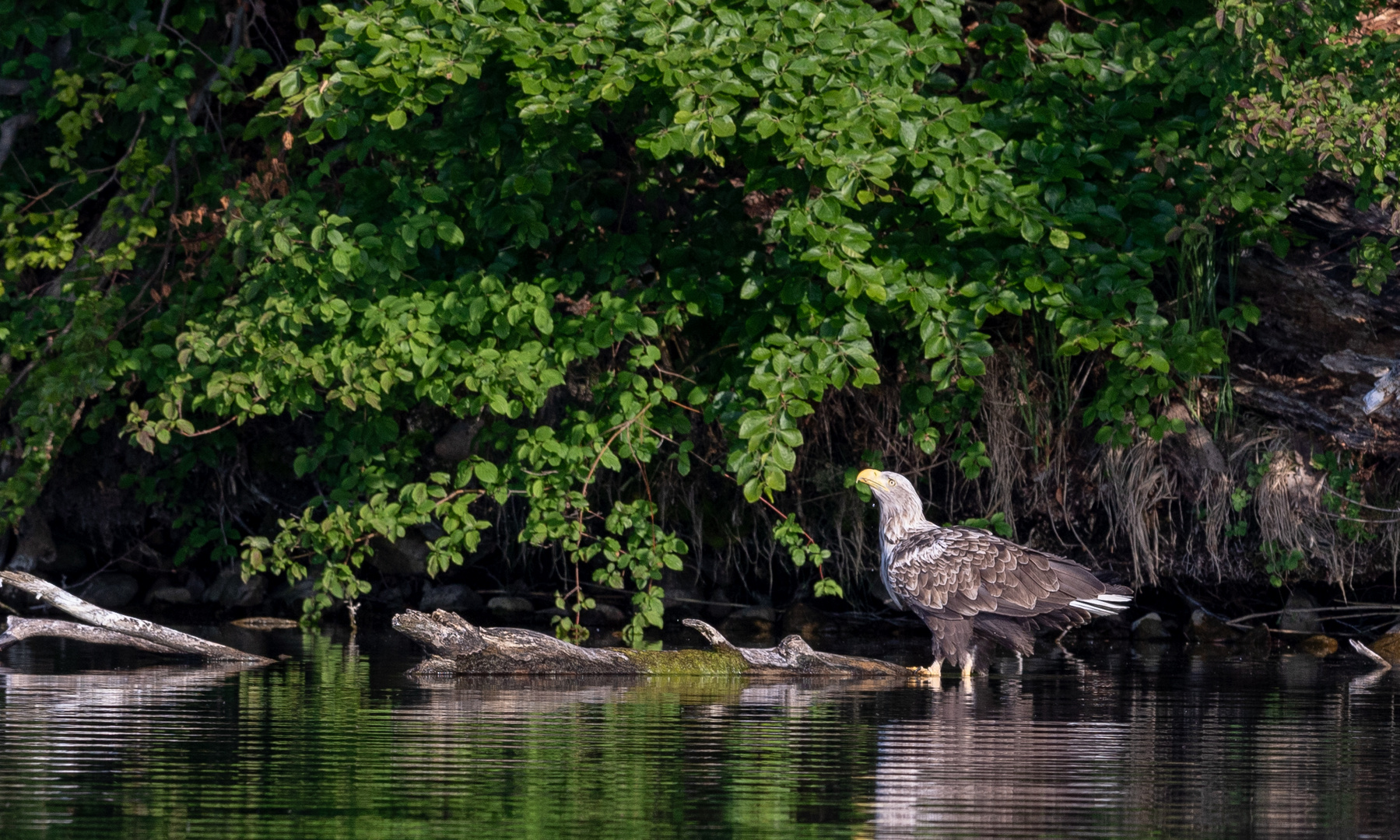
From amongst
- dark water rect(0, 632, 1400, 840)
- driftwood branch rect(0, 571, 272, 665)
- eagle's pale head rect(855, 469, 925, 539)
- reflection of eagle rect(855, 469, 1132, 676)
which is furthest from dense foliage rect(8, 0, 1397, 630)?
dark water rect(0, 632, 1400, 840)

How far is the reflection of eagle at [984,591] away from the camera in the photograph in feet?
32.7

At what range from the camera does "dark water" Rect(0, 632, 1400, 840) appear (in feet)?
17.6

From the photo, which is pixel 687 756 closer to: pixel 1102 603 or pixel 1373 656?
pixel 1102 603

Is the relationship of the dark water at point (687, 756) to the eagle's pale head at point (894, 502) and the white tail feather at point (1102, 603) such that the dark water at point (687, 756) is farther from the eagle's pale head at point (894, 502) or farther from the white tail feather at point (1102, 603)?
the eagle's pale head at point (894, 502)

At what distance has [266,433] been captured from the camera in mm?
14641

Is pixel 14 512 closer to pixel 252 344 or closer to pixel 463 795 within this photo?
pixel 252 344

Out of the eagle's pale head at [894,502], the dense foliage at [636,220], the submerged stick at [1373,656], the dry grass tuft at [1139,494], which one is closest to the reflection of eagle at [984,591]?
the eagle's pale head at [894,502]

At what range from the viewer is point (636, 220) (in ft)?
37.6

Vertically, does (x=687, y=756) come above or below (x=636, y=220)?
below

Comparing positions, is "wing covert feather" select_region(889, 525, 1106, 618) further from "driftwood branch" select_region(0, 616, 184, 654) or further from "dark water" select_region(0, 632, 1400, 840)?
"driftwood branch" select_region(0, 616, 184, 654)

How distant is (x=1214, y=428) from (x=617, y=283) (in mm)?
4374

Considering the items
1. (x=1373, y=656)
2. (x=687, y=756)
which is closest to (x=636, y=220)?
(x=1373, y=656)

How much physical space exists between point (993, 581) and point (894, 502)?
929mm

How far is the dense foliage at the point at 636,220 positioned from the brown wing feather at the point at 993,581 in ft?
3.21
